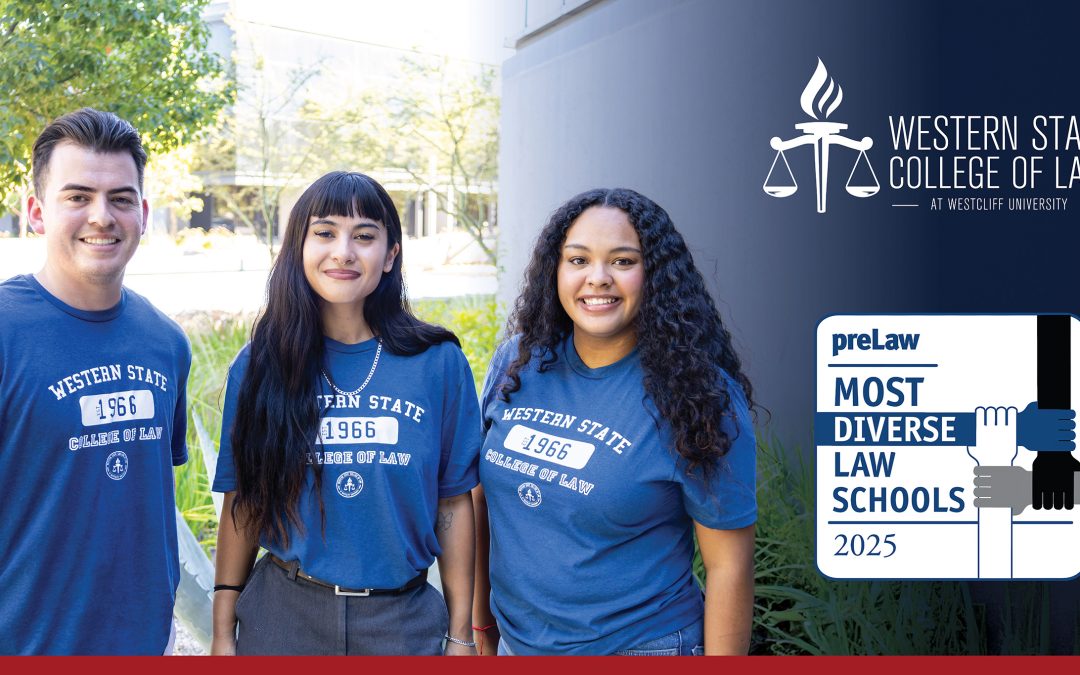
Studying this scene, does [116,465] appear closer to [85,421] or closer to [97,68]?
[85,421]

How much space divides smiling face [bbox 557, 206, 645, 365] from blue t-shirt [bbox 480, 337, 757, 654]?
0.08 metres

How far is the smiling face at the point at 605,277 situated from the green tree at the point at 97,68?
3317mm

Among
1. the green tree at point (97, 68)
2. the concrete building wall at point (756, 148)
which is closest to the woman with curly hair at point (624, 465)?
the concrete building wall at point (756, 148)

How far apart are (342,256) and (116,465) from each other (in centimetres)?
65

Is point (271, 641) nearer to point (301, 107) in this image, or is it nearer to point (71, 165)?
point (71, 165)

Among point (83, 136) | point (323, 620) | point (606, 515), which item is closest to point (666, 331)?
point (606, 515)

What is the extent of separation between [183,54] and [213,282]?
4553 mm

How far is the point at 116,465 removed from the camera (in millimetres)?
2143

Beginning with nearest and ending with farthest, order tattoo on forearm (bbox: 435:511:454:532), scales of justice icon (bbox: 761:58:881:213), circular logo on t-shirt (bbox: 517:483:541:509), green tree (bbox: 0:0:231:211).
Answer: circular logo on t-shirt (bbox: 517:483:541:509) < tattoo on forearm (bbox: 435:511:454:532) < scales of justice icon (bbox: 761:58:881:213) < green tree (bbox: 0:0:231:211)

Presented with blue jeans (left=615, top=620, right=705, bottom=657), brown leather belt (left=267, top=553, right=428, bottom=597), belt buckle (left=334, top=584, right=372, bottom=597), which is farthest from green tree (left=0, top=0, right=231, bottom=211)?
blue jeans (left=615, top=620, right=705, bottom=657)

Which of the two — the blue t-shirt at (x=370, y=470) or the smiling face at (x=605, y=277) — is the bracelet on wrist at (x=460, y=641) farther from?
the smiling face at (x=605, y=277)

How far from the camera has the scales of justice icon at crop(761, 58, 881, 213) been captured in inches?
169

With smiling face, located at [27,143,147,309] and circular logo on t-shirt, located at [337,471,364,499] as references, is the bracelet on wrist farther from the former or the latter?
smiling face, located at [27,143,147,309]

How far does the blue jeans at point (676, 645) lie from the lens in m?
2.12
